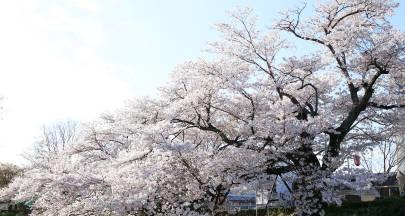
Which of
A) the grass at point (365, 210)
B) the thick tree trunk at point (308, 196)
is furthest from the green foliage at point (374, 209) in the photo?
the thick tree trunk at point (308, 196)

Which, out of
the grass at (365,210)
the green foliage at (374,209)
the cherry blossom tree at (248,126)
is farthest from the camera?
the grass at (365,210)

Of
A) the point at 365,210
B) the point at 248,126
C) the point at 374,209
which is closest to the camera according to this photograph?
the point at 248,126

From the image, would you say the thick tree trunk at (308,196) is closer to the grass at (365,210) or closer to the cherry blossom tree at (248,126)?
the cherry blossom tree at (248,126)

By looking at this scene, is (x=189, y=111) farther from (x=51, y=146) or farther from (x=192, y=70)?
(x=51, y=146)

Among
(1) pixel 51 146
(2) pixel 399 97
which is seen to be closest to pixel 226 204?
(2) pixel 399 97

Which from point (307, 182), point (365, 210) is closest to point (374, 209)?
point (365, 210)

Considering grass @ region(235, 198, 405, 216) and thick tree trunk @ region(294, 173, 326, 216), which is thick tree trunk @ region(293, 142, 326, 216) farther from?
grass @ region(235, 198, 405, 216)

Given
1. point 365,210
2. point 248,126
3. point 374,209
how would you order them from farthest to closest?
1. point 365,210
2. point 374,209
3. point 248,126

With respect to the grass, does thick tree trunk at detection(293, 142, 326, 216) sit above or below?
above

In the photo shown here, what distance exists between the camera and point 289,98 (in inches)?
473

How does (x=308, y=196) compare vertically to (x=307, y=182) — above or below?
below

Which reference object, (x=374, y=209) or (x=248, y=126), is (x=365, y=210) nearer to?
(x=374, y=209)

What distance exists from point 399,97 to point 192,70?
5.91m

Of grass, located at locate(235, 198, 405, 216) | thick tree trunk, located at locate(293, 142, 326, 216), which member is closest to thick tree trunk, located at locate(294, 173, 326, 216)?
thick tree trunk, located at locate(293, 142, 326, 216)
